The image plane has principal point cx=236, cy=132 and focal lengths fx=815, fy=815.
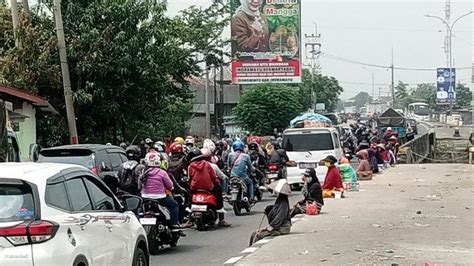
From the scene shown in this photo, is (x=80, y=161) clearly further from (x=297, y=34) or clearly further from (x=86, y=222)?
(x=297, y=34)

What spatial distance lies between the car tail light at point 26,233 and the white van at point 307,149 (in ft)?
61.2

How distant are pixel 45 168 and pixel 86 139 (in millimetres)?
21038

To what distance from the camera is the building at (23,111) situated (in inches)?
841

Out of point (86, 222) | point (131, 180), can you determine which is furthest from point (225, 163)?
point (86, 222)

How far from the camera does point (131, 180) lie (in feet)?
45.4

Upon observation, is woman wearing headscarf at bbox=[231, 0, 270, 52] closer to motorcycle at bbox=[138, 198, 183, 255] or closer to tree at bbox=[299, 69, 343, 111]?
motorcycle at bbox=[138, 198, 183, 255]

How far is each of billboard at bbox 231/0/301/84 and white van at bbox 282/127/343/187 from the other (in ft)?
61.7

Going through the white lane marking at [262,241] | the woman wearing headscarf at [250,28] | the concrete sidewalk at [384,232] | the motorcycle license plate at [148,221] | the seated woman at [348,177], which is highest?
the woman wearing headscarf at [250,28]

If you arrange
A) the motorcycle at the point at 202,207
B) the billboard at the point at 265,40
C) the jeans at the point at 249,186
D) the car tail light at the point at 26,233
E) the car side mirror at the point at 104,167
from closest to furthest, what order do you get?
the car tail light at the point at 26,233 → the motorcycle at the point at 202,207 → the car side mirror at the point at 104,167 → the jeans at the point at 249,186 → the billboard at the point at 265,40

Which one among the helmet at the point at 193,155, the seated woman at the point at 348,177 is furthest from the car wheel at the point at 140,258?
the seated woman at the point at 348,177

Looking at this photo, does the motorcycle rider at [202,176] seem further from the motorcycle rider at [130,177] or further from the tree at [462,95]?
the tree at [462,95]

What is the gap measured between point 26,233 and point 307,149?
19145mm

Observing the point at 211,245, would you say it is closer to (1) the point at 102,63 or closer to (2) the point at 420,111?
(1) the point at 102,63

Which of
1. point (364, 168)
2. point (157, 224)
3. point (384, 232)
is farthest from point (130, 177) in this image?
point (364, 168)
